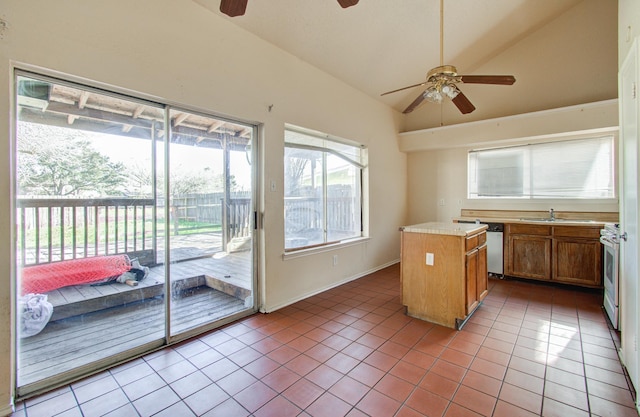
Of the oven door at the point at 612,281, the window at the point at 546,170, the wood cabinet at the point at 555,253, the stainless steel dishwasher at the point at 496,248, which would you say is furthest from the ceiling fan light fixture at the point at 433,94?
the window at the point at 546,170

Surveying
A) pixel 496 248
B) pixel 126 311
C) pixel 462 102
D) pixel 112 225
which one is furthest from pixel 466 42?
pixel 126 311

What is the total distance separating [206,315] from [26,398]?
49.4 inches

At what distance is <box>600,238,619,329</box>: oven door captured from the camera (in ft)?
8.88

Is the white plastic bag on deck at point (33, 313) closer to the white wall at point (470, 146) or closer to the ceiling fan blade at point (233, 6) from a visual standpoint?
the ceiling fan blade at point (233, 6)

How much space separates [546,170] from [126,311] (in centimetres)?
568

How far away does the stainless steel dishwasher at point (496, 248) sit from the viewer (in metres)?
4.41

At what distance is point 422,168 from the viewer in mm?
5699

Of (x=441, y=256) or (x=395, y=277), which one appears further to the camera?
(x=395, y=277)

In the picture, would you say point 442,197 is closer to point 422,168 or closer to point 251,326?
point 422,168

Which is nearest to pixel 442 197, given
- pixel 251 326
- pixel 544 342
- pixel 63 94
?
pixel 544 342

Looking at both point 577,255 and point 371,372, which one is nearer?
point 371,372

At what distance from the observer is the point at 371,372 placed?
6.88ft

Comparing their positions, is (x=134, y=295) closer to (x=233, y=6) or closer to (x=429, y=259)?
(x=233, y=6)

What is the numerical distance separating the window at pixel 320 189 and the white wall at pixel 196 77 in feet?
0.65
